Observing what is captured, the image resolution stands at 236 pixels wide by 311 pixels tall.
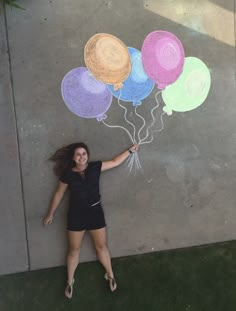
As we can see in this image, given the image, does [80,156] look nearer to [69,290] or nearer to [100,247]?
[100,247]

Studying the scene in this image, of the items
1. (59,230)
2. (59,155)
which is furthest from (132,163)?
(59,230)

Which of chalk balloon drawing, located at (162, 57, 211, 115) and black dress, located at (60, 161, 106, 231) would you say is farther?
chalk balloon drawing, located at (162, 57, 211, 115)

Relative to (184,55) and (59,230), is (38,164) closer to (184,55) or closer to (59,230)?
(59,230)

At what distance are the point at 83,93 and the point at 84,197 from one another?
3.45 feet

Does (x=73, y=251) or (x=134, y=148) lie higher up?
(x=134, y=148)

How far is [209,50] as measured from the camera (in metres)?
4.18

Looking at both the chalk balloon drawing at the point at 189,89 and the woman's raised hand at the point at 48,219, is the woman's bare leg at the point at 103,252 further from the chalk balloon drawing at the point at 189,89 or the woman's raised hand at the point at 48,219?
the chalk balloon drawing at the point at 189,89

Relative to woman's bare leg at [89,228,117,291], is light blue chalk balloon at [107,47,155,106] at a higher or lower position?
higher

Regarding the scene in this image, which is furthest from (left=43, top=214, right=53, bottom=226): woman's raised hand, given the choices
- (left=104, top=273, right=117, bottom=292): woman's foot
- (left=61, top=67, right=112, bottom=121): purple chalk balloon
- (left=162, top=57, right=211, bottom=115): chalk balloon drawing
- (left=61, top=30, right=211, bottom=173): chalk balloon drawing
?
(left=162, top=57, right=211, bottom=115): chalk balloon drawing

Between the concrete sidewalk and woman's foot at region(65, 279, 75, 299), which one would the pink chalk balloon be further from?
woman's foot at region(65, 279, 75, 299)

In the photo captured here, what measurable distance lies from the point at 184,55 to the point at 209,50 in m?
0.30

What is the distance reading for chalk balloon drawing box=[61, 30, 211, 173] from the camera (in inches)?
153

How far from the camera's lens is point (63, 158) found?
381 centimetres

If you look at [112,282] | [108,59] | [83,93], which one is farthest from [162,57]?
[112,282]
